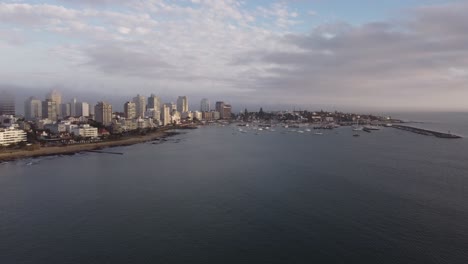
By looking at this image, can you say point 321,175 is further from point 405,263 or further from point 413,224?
point 405,263

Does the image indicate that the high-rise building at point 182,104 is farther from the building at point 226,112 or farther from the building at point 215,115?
the building at point 226,112

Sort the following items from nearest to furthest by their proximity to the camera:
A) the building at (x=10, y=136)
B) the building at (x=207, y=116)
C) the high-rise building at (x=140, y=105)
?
the building at (x=10, y=136), the high-rise building at (x=140, y=105), the building at (x=207, y=116)

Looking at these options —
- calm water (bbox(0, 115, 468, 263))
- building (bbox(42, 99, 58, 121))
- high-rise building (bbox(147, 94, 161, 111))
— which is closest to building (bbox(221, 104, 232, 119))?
high-rise building (bbox(147, 94, 161, 111))

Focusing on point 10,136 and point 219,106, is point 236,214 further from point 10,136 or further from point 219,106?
point 219,106

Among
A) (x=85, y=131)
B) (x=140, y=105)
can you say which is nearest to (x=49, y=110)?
(x=140, y=105)

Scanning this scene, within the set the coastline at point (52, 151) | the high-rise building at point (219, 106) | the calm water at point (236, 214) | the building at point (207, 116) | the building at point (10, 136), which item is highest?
the high-rise building at point (219, 106)

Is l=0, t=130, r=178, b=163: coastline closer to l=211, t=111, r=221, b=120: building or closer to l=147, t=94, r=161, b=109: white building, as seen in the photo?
l=147, t=94, r=161, b=109: white building

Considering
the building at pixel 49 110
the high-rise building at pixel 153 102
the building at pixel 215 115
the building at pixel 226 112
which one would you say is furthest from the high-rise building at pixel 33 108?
the building at pixel 226 112
